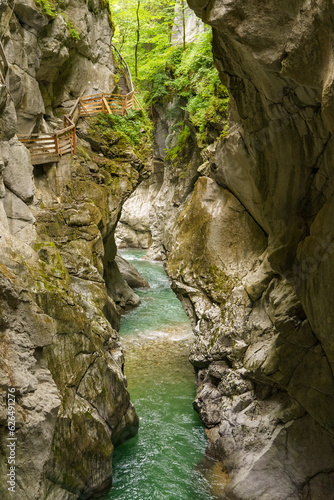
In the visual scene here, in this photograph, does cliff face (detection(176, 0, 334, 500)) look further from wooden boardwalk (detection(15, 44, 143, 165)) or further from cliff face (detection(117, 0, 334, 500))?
wooden boardwalk (detection(15, 44, 143, 165))

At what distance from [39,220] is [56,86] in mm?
8568

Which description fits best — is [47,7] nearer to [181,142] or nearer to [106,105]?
[106,105]

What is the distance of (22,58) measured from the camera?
44.7ft

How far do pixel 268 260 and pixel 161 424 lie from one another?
5.61m

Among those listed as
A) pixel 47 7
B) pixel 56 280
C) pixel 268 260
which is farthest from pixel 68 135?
pixel 268 260

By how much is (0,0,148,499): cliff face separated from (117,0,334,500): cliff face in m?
2.73

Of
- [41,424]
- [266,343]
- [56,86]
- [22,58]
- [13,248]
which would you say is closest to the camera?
[41,424]

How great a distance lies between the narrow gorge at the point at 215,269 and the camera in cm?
592

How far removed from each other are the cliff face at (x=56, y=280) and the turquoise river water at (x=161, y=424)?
641 millimetres

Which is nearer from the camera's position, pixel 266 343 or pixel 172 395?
pixel 266 343

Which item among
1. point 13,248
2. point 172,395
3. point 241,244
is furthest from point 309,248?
point 172,395

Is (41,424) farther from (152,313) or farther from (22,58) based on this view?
(152,313)

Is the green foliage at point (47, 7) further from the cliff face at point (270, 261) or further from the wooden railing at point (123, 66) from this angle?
the cliff face at point (270, 261)

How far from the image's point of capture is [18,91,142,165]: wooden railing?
1378 centimetres
